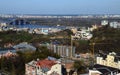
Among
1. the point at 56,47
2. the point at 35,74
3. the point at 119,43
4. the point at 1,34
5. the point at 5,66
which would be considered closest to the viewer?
the point at 35,74

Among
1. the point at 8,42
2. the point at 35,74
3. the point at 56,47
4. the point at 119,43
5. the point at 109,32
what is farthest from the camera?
the point at 109,32

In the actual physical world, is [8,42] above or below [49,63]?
below

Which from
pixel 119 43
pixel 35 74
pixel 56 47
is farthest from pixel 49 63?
pixel 119 43

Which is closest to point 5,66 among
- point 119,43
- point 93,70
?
point 93,70

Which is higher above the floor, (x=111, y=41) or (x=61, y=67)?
(x=61, y=67)

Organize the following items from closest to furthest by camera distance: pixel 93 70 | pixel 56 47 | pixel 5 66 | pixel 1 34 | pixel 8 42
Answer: pixel 93 70, pixel 5 66, pixel 56 47, pixel 8 42, pixel 1 34

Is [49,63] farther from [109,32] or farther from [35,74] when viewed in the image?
[109,32]

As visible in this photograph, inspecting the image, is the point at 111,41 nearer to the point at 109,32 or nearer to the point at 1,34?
the point at 109,32

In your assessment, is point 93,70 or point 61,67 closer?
point 93,70

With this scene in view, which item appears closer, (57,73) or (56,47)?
(57,73)
